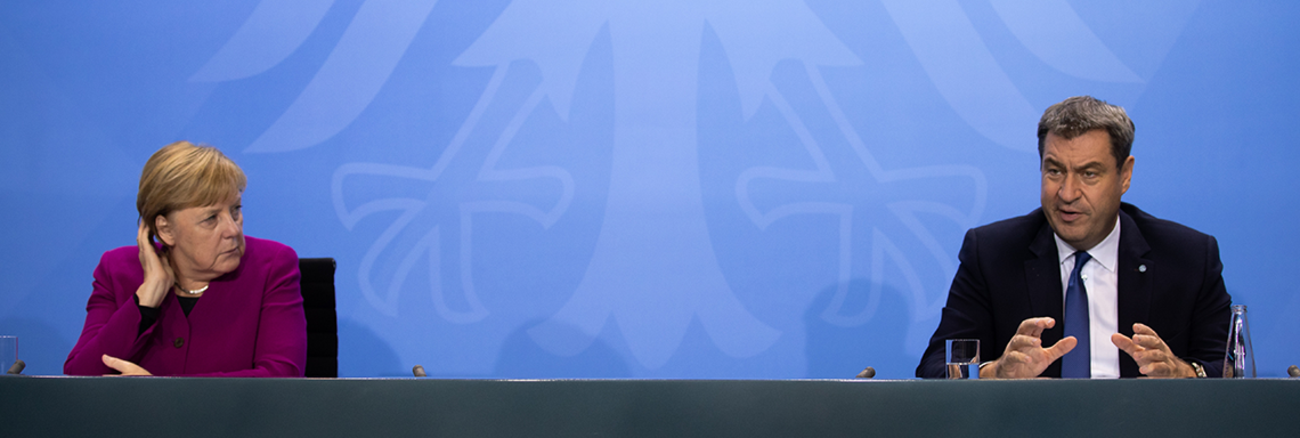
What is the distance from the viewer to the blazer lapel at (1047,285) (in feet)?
6.30

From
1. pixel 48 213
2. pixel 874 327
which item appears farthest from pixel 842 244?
pixel 48 213

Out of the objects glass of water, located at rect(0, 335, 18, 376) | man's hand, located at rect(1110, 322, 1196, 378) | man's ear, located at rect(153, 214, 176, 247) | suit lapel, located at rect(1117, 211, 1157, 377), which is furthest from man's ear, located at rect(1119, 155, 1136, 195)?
glass of water, located at rect(0, 335, 18, 376)

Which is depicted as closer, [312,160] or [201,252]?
[201,252]

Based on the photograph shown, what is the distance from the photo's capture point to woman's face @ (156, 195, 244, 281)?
186 cm

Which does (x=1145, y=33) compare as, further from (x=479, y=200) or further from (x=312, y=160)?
(x=312, y=160)

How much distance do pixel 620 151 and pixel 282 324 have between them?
1.38 meters

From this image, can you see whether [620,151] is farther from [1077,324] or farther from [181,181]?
[1077,324]

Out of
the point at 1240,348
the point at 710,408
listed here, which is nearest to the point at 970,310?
the point at 1240,348

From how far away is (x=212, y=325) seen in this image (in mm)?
1908

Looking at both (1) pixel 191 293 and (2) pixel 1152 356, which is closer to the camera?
(2) pixel 1152 356

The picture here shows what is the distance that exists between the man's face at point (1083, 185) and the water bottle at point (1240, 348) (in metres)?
0.54

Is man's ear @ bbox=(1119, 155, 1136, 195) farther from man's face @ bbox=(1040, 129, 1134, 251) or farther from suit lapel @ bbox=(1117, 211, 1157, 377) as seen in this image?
suit lapel @ bbox=(1117, 211, 1157, 377)

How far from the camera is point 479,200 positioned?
3.00 m

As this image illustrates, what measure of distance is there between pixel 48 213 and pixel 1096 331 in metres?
3.49
